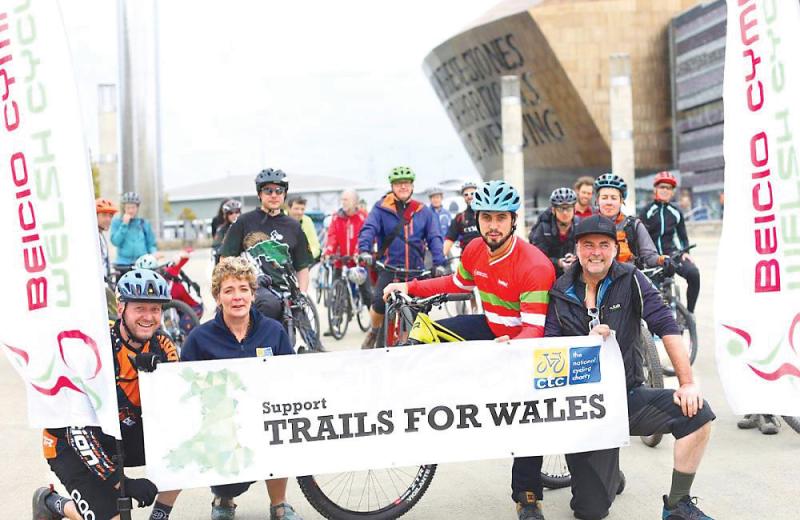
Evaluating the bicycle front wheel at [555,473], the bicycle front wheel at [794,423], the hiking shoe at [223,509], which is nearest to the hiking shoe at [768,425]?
the bicycle front wheel at [794,423]

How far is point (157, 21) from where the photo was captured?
140ft

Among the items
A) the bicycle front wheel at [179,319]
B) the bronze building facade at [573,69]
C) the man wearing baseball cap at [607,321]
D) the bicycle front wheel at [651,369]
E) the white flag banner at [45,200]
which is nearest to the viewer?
the white flag banner at [45,200]

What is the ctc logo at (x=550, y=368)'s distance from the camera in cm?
510

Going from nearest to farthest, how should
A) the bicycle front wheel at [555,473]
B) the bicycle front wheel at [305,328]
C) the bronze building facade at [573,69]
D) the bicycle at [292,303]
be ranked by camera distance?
the bicycle front wheel at [555,473] < the bicycle at [292,303] < the bicycle front wheel at [305,328] < the bronze building facade at [573,69]

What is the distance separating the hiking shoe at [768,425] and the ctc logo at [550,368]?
2.86 metres

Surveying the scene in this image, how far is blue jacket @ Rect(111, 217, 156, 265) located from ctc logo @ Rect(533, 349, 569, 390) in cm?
849

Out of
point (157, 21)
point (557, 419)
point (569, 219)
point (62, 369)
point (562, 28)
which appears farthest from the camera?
point (562, 28)

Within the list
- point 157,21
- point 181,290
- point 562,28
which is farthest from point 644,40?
point 181,290

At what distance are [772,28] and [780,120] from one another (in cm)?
44

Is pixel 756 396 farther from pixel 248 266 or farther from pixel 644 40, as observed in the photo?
pixel 644 40

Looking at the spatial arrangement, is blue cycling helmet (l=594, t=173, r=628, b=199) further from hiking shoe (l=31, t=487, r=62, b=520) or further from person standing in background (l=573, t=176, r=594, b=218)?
hiking shoe (l=31, t=487, r=62, b=520)

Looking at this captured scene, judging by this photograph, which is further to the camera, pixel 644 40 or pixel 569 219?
pixel 644 40

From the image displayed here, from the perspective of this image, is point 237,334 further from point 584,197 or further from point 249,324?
point 584,197

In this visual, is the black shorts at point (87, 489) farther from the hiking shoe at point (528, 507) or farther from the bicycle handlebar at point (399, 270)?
the bicycle handlebar at point (399, 270)
